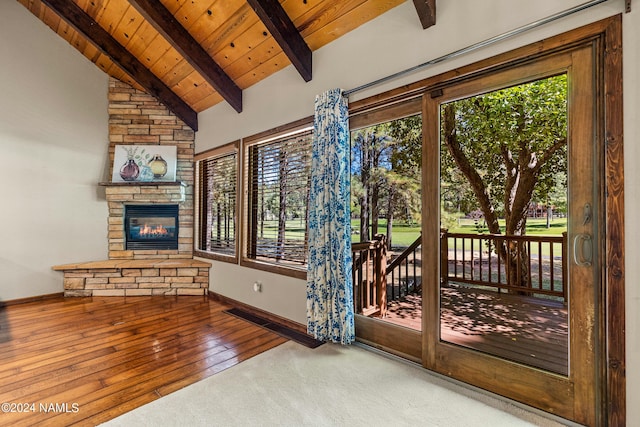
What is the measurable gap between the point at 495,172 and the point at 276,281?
3.12 meters

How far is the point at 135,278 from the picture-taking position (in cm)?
449

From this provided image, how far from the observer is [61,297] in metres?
4.33

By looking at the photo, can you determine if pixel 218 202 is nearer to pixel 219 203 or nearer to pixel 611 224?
pixel 219 203

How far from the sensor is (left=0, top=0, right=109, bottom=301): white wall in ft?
13.2

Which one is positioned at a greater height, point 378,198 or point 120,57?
point 120,57

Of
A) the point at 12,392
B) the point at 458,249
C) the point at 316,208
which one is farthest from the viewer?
the point at 458,249

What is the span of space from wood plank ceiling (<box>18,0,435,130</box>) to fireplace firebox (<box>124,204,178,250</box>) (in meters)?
1.59

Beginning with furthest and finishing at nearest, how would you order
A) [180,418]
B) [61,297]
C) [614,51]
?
[61,297]
[180,418]
[614,51]

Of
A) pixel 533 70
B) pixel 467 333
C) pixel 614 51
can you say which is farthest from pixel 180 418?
pixel 614 51

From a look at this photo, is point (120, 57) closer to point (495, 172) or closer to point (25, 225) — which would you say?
point (25, 225)

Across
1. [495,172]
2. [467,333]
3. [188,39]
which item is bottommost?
[467,333]

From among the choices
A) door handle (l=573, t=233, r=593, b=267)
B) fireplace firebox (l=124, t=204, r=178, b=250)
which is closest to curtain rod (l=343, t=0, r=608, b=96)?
door handle (l=573, t=233, r=593, b=267)

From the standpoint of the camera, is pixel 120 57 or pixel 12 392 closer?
pixel 12 392

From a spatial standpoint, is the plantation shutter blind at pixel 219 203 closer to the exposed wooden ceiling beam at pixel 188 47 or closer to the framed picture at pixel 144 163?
the framed picture at pixel 144 163
